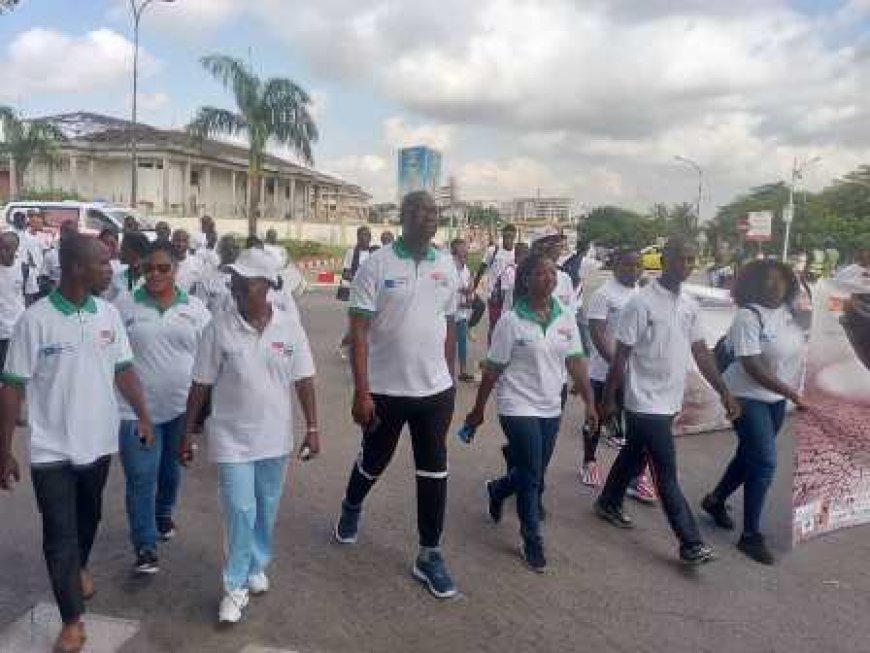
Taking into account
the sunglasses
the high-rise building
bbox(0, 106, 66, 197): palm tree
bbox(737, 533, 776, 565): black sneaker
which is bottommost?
bbox(737, 533, 776, 565): black sneaker

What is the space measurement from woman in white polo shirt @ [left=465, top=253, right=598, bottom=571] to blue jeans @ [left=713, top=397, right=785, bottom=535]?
1037 millimetres

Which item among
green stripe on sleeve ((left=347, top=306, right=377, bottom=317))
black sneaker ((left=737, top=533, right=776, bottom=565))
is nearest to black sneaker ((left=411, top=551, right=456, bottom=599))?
green stripe on sleeve ((left=347, top=306, right=377, bottom=317))

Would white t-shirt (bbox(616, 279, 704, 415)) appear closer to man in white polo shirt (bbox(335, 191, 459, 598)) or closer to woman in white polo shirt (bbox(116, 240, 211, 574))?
man in white polo shirt (bbox(335, 191, 459, 598))

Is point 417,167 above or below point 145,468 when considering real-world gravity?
above

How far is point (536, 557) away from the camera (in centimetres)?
430

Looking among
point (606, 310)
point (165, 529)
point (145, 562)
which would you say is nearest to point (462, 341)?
point (606, 310)

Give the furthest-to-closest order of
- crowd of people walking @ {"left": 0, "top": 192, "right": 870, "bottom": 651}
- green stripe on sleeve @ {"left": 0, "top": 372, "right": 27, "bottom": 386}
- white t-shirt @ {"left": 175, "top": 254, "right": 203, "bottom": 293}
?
1. white t-shirt @ {"left": 175, "top": 254, "right": 203, "bottom": 293}
2. crowd of people walking @ {"left": 0, "top": 192, "right": 870, "bottom": 651}
3. green stripe on sleeve @ {"left": 0, "top": 372, "right": 27, "bottom": 386}

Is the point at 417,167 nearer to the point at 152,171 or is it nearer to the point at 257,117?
the point at 257,117

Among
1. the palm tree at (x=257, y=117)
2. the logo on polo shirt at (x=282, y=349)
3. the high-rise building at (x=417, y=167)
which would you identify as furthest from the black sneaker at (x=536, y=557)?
the palm tree at (x=257, y=117)

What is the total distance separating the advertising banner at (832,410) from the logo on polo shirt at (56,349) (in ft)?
12.6

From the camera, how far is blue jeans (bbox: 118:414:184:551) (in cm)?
385

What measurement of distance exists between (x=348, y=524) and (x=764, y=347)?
259 cm

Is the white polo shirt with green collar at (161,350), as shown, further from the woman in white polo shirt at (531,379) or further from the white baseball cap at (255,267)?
the woman in white polo shirt at (531,379)

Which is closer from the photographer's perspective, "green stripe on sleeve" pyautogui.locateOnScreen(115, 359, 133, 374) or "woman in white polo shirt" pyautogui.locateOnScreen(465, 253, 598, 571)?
"green stripe on sleeve" pyautogui.locateOnScreen(115, 359, 133, 374)
